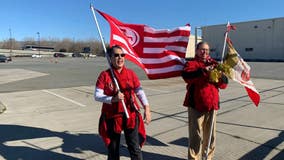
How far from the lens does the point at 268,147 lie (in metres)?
5.20

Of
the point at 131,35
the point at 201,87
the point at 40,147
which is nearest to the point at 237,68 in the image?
the point at 201,87

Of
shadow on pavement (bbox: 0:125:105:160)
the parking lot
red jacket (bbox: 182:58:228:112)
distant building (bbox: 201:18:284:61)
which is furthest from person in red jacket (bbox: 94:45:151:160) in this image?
distant building (bbox: 201:18:284:61)

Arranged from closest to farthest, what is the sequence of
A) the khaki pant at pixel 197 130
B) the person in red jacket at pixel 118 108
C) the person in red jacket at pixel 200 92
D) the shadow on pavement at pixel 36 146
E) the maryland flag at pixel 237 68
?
the person in red jacket at pixel 118 108, the person in red jacket at pixel 200 92, the khaki pant at pixel 197 130, the maryland flag at pixel 237 68, the shadow on pavement at pixel 36 146

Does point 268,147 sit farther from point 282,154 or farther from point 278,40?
point 278,40

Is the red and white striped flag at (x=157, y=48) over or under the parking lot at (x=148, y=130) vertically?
over

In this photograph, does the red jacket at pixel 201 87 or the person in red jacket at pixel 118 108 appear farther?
the red jacket at pixel 201 87

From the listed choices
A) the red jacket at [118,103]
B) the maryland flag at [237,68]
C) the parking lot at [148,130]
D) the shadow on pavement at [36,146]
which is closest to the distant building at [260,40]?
the parking lot at [148,130]

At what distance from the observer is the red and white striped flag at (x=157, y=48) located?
14.0 ft

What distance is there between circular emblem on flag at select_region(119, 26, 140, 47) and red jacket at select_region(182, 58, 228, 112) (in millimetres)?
873

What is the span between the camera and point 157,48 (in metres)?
4.38

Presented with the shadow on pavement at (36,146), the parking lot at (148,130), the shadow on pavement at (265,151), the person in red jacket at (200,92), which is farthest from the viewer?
the parking lot at (148,130)

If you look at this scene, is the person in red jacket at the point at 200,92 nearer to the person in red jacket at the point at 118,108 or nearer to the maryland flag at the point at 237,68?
the maryland flag at the point at 237,68

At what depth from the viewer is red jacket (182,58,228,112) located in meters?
3.80

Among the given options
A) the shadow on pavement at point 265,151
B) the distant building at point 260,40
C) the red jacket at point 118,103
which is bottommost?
the shadow on pavement at point 265,151
